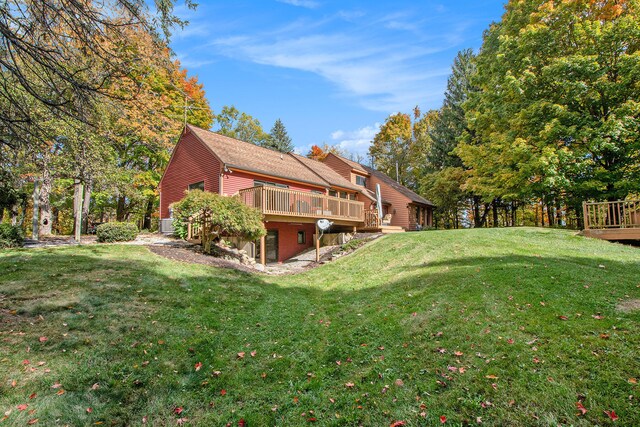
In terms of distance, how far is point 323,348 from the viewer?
15.8 feet

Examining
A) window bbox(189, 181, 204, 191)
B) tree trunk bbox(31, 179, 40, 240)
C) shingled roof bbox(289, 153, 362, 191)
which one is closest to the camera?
tree trunk bbox(31, 179, 40, 240)

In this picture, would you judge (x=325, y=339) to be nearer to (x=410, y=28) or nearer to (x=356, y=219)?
(x=410, y=28)

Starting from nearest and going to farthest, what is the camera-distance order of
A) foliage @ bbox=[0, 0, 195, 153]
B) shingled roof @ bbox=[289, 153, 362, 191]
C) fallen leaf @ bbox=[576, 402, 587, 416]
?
1. fallen leaf @ bbox=[576, 402, 587, 416]
2. foliage @ bbox=[0, 0, 195, 153]
3. shingled roof @ bbox=[289, 153, 362, 191]

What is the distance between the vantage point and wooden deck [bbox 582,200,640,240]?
11507mm

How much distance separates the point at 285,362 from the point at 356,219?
50.3 ft

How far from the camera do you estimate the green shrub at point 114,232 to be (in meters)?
13.2

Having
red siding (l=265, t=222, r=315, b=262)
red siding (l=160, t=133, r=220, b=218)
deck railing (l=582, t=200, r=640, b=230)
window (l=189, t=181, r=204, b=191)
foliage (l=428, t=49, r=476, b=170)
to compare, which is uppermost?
foliage (l=428, t=49, r=476, b=170)

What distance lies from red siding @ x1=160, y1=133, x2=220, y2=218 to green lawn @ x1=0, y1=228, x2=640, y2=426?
8.22 meters

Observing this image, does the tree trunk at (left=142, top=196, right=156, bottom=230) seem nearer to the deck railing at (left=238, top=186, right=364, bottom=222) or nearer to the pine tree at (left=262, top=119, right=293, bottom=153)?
the pine tree at (left=262, top=119, right=293, bottom=153)

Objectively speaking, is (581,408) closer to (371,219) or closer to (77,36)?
(77,36)

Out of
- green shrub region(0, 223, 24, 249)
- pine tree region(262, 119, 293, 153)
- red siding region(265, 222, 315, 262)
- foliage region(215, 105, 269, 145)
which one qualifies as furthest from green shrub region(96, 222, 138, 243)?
pine tree region(262, 119, 293, 153)

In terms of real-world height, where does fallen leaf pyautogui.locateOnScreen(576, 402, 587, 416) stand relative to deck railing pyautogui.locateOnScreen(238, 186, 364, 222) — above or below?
below

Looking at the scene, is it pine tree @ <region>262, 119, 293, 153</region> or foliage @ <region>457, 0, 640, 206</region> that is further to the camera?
pine tree @ <region>262, 119, 293, 153</region>

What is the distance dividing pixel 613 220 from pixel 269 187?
1359cm
